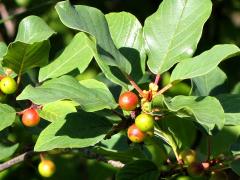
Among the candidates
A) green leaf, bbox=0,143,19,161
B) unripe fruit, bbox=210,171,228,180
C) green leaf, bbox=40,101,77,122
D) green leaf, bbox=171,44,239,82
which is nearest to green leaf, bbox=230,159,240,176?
unripe fruit, bbox=210,171,228,180

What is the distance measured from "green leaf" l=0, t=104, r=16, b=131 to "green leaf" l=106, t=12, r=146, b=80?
1.11 ft

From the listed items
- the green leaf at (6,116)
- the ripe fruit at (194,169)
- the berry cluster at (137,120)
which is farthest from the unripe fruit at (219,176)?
the green leaf at (6,116)

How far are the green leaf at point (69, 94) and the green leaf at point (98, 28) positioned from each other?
0.21ft

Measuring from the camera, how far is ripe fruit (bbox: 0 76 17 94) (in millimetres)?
1761

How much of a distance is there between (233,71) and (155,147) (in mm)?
1783

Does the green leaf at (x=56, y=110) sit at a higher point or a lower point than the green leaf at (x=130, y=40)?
lower

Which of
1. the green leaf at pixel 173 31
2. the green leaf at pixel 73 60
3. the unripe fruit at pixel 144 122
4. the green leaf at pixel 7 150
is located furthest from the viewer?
the green leaf at pixel 7 150

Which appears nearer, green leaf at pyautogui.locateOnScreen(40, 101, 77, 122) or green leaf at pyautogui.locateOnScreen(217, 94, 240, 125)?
green leaf at pyautogui.locateOnScreen(217, 94, 240, 125)

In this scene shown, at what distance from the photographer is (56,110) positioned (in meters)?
1.72

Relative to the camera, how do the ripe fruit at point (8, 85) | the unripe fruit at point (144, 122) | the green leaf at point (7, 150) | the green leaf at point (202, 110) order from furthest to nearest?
1. the green leaf at point (7, 150)
2. the ripe fruit at point (8, 85)
3. the unripe fruit at point (144, 122)
4. the green leaf at point (202, 110)

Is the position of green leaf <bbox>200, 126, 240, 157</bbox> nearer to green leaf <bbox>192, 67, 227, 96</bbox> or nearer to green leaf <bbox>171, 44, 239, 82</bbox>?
green leaf <bbox>192, 67, 227, 96</bbox>

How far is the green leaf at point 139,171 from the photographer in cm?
166

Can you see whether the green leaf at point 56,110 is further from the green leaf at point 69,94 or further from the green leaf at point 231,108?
the green leaf at point 231,108

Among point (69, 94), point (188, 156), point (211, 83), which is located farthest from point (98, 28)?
point (211, 83)
